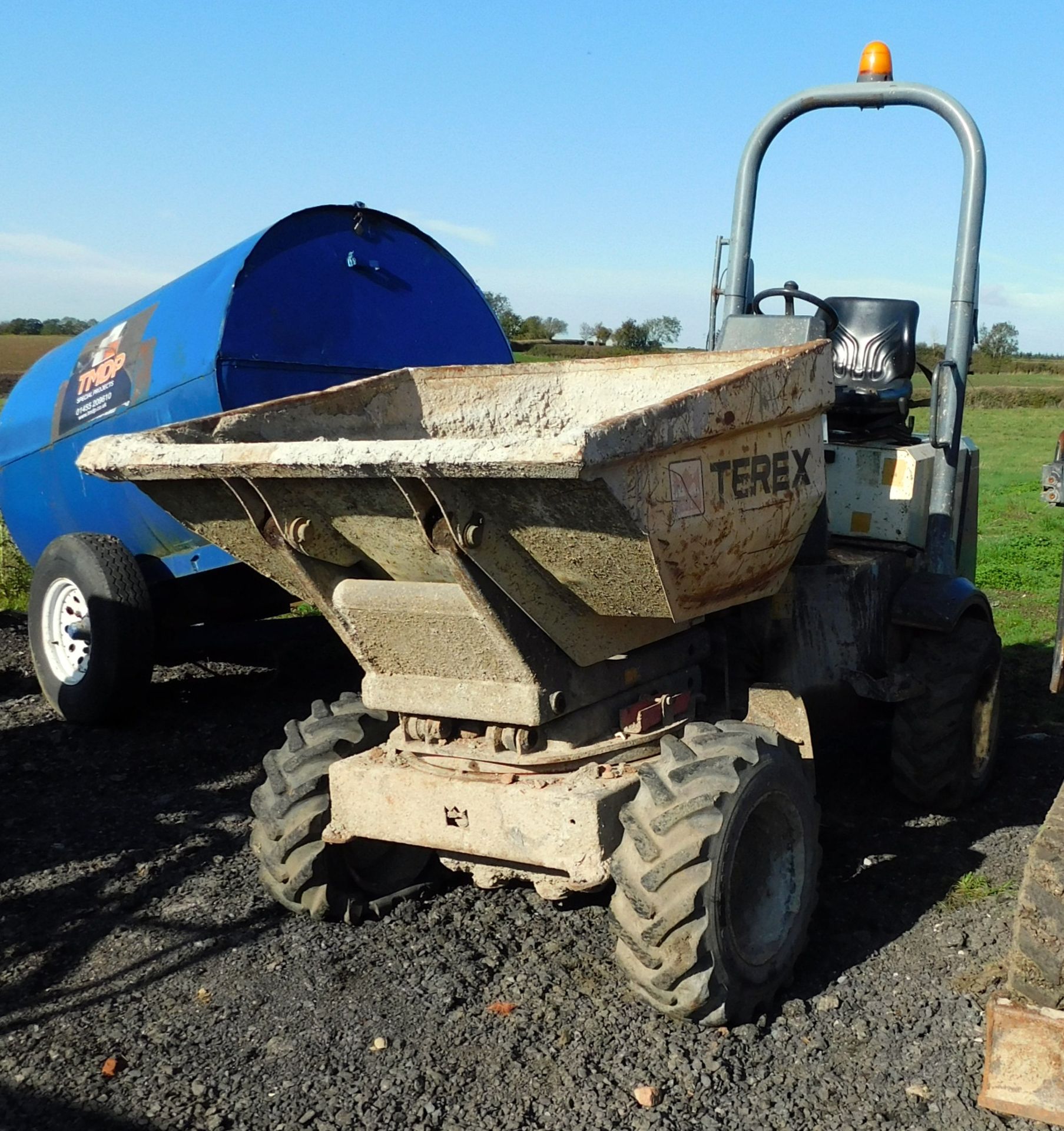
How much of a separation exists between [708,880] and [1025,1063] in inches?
33.6

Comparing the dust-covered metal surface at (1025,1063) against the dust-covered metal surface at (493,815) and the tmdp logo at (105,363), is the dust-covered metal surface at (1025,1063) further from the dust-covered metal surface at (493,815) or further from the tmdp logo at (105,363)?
the tmdp logo at (105,363)

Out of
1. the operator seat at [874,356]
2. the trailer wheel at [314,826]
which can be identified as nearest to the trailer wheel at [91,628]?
the trailer wheel at [314,826]

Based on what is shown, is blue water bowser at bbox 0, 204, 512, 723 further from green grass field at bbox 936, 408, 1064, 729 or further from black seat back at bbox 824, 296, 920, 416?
green grass field at bbox 936, 408, 1064, 729

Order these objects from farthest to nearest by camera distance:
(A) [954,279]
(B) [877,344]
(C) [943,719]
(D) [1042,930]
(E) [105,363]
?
(E) [105,363] → (B) [877,344] → (A) [954,279] → (C) [943,719] → (D) [1042,930]

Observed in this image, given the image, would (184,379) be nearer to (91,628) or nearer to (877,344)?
(91,628)

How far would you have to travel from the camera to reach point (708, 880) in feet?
10.7

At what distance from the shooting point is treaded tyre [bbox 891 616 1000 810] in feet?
16.0

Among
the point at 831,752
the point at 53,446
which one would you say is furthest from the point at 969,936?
the point at 53,446

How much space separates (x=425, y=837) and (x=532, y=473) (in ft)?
4.56

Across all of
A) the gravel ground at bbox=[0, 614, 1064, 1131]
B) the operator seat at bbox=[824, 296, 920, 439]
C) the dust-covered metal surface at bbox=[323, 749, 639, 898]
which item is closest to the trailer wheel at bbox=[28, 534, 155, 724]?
the gravel ground at bbox=[0, 614, 1064, 1131]

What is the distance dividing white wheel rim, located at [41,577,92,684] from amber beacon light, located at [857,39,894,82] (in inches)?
177

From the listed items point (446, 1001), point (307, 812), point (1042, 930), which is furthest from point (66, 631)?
point (1042, 930)

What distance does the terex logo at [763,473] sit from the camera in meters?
3.39

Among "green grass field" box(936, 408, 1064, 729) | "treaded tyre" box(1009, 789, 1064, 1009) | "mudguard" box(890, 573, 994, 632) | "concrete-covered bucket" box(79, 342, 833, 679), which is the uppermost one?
"concrete-covered bucket" box(79, 342, 833, 679)
